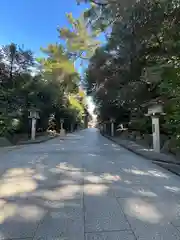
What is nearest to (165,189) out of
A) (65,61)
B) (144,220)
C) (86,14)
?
(144,220)

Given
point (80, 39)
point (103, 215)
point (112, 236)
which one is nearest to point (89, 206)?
point (103, 215)

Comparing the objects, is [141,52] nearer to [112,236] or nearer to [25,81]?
[112,236]

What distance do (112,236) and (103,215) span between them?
610mm

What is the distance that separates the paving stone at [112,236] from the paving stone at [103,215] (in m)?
0.10

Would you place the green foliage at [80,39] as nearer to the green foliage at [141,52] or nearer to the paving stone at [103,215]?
the green foliage at [141,52]

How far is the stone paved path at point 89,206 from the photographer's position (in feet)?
9.08

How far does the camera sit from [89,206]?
3.64 meters

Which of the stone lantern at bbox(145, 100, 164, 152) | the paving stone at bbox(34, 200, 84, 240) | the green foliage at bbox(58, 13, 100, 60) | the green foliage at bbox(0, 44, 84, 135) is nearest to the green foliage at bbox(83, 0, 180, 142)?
the stone lantern at bbox(145, 100, 164, 152)

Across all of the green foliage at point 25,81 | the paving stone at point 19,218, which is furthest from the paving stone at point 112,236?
the green foliage at point 25,81

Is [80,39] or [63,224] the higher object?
[80,39]

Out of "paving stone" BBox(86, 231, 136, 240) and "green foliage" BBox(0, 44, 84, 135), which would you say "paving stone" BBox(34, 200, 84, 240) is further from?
"green foliage" BBox(0, 44, 84, 135)

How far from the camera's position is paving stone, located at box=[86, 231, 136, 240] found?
2.63 metres

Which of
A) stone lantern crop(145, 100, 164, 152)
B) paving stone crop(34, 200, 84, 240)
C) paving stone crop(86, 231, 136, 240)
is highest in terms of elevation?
stone lantern crop(145, 100, 164, 152)

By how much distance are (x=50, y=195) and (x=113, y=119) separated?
2217 cm
